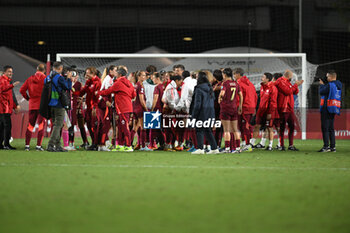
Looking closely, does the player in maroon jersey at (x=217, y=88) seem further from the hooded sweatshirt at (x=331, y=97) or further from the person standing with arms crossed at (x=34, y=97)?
the person standing with arms crossed at (x=34, y=97)

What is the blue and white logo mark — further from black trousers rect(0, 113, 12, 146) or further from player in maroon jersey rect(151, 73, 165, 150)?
black trousers rect(0, 113, 12, 146)

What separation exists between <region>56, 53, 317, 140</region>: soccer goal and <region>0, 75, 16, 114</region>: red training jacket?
5.94 meters

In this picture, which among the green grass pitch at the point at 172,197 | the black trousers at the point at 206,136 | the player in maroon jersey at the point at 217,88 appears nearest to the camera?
the green grass pitch at the point at 172,197

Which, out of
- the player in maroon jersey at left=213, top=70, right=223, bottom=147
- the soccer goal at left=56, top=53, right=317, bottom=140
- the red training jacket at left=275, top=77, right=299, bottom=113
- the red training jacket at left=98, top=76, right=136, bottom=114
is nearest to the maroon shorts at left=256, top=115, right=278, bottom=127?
the red training jacket at left=275, top=77, right=299, bottom=113

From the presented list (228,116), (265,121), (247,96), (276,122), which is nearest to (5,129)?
(228,116)

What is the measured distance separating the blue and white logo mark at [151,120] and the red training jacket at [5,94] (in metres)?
3.39

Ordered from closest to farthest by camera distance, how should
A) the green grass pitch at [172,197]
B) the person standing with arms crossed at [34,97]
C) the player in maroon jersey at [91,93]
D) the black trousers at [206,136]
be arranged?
1. the green grass pitch at [172,197]
2. the black trousers at [206,136]
3. the person standing with arms crossed at [34,97]
4. the player in maroon jersey at [91,93]

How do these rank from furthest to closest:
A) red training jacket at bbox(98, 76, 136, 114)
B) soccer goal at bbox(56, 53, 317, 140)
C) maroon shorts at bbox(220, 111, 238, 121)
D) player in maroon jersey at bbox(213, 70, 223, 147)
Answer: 1. soccer goal at bbox(56, 53, 317, 140)
2. player in maroon jersey at bbox(213, 70, 223, 147)
3. red training jacket at bbox(98, 76, 136, 114)
4. maroon shorts at bbox(220, 111, 238, 121)

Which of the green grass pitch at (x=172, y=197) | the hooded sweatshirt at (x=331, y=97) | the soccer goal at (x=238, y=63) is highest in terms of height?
the soccer goal at (x=238, y=63)

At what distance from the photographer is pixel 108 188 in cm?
618

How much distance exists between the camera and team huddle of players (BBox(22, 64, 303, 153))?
464 inches

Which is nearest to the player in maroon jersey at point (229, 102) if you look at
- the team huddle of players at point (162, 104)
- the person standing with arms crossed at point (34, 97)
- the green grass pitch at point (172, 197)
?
the team huddle of players at point (162, 104)

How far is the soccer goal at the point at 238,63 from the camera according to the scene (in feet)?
64.6

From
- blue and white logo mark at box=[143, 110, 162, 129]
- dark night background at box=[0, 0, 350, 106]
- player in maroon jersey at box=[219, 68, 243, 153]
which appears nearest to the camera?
player in maroon jersey at box=[219, 68, 243, 153]
